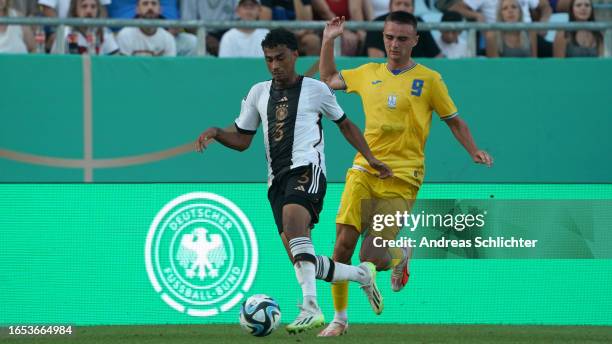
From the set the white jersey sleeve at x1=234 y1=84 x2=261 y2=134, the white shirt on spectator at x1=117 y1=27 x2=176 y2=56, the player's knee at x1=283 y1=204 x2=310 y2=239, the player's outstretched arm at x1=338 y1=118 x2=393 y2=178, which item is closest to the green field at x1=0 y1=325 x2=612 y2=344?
the player's knee at x1=283 y1=204 x2=310 y2=239

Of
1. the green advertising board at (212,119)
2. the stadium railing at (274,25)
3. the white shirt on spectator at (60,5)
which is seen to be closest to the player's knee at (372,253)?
the green advertising board at (212,119)

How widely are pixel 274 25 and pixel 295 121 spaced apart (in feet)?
13.5

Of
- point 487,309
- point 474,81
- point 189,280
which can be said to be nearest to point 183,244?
point 189,280

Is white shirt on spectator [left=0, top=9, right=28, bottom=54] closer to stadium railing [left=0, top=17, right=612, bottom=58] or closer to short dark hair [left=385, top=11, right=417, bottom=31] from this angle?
stadium railing [left=0, top=17, right=612, bottom=58]

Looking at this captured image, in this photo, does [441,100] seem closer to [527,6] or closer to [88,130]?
[88,130]

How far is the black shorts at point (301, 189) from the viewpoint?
30.7ft

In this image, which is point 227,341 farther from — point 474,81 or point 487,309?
point 474,81

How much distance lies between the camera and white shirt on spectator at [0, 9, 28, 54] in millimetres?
13477

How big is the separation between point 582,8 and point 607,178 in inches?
76.6

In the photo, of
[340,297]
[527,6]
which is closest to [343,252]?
[340,297]

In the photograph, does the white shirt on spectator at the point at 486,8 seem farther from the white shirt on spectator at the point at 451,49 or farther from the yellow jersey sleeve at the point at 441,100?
the yellow jersey sleeve at the point at 441,100

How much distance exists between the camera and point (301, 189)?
9.37 meters

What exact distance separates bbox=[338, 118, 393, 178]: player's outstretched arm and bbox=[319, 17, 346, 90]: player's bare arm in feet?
3.24

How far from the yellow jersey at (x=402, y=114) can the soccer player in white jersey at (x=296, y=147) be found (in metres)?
0.66
